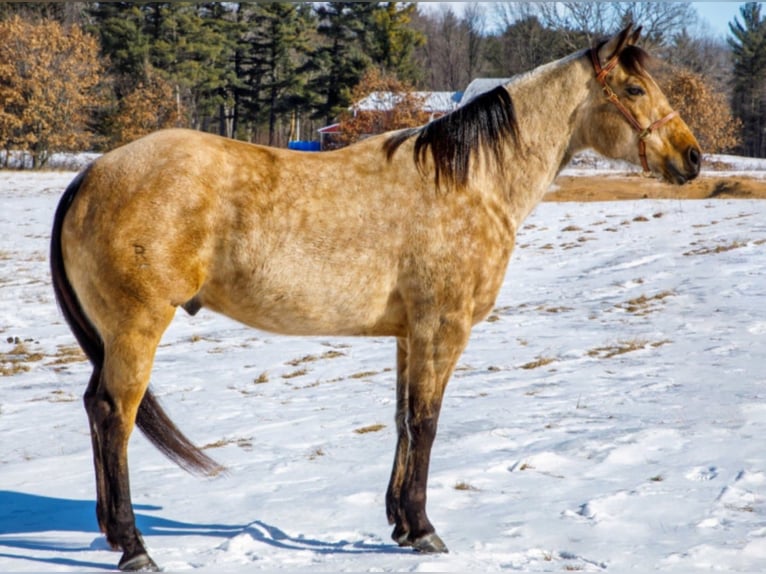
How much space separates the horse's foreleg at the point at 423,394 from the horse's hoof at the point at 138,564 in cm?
125

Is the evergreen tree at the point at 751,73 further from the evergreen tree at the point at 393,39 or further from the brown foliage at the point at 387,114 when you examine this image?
the brown foliage at the point at 387,114

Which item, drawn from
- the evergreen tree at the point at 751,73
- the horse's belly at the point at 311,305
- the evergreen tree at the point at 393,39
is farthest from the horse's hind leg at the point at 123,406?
the evergreen tree at the point at 751,73

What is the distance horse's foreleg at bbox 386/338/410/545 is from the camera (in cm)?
413

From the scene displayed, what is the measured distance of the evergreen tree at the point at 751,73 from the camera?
4822 centimetres

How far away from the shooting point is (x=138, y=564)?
147 inches

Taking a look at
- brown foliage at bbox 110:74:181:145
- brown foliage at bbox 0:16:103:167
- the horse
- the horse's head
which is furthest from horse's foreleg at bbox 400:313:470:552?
brown foliage at bbox 110:74:181:145

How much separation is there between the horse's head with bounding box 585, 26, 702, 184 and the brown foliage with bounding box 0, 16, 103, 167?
121 ft

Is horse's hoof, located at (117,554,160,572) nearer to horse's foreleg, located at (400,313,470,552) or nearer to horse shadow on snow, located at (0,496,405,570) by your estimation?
horse shadow on snow, located at (0,496,405,570)

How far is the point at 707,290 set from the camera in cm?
1080

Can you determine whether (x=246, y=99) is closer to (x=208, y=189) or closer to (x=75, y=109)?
(x=75, y=109)

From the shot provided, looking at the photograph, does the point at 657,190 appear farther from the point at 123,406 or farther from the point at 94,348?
the point at 123,406

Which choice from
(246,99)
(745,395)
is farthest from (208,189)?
(246,99)

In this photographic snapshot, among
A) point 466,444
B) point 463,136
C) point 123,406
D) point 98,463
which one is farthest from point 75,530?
point 463,136

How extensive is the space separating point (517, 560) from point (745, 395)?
3.58m
